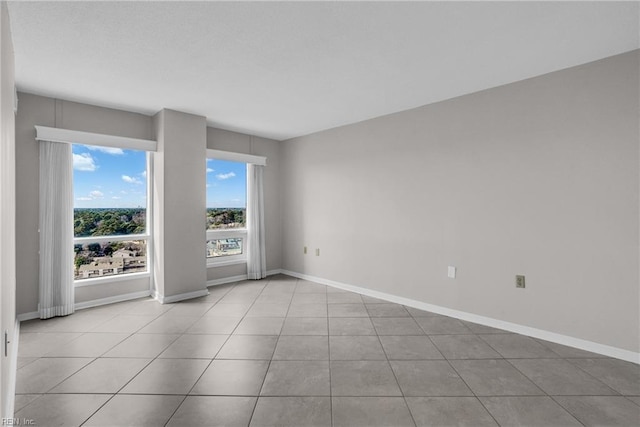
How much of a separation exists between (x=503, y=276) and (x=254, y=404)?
108 inches

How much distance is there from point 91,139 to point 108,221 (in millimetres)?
1077

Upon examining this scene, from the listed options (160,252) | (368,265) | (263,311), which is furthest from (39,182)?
(368,265)

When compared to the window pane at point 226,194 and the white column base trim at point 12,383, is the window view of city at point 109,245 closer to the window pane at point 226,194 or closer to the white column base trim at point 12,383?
the window pane at point 226,194

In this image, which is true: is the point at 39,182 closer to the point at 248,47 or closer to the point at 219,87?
the point at 219,87

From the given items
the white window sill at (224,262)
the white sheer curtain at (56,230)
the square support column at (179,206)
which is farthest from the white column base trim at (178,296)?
the white sheer curtain at (56,230)

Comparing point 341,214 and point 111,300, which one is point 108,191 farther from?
point 341,214

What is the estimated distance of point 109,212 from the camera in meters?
3.95

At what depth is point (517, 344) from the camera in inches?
109

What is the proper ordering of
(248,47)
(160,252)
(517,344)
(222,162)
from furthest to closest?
(222,162), (160,252), (517,344), (248,47)

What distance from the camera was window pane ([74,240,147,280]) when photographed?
376 centimetres

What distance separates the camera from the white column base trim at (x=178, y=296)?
3938 mm

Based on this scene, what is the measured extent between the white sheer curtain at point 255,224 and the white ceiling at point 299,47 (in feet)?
6.19

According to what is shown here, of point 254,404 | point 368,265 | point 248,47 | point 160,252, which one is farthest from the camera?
point 368,265

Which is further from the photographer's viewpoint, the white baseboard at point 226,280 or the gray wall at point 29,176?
the white baseboard at point 226,280
